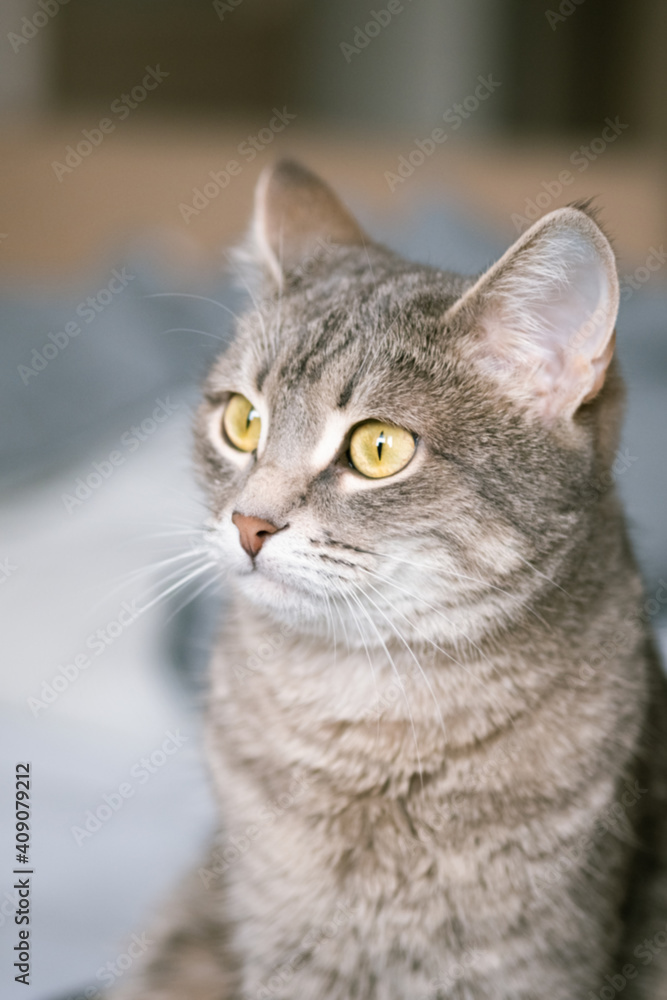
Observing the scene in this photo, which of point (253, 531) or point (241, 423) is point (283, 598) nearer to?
point (253, 531)

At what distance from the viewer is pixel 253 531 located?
844mm

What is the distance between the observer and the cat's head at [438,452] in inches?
32.9

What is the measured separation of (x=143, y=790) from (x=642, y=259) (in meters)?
2.22

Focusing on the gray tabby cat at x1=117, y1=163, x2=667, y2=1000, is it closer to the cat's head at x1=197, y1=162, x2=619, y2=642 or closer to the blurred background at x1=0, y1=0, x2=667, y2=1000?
the cat's head at x1=197, y1=162, x2=619, y2=642

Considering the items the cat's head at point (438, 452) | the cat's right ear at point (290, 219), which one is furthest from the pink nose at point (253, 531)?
the cat's right ear at point (290, 219)

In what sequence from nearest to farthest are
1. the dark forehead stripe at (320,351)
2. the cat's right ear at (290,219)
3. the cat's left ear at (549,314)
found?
the cat's left ear at (549,314), the dark forehead stripe at (320,351), the cat's right ear at (290,219)

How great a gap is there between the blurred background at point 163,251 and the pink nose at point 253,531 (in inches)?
6.8

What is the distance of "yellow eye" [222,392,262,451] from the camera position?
0.99 metres

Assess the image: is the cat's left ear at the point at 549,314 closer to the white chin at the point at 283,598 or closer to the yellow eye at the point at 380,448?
the yellow eye at the point at 380,448

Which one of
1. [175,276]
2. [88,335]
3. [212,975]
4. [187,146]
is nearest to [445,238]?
[175,276]

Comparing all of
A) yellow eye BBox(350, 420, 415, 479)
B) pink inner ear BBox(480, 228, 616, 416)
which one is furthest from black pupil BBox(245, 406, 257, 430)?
pink inner ear BBox(480, 228, 616, 416)

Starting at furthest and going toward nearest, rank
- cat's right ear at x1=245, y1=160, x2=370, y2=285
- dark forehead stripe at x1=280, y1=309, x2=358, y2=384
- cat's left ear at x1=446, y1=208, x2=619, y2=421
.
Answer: cat's right ear at x1=245, y1=160, x2=370, y2=285, dark forehead stripe at x1=280, y1=309, x2=358, y2=384, cat's left ear at x1=446, y1=208, x2=619, y2=421

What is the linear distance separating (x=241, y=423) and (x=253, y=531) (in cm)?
21

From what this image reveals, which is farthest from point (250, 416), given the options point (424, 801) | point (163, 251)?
point (163, 251)
